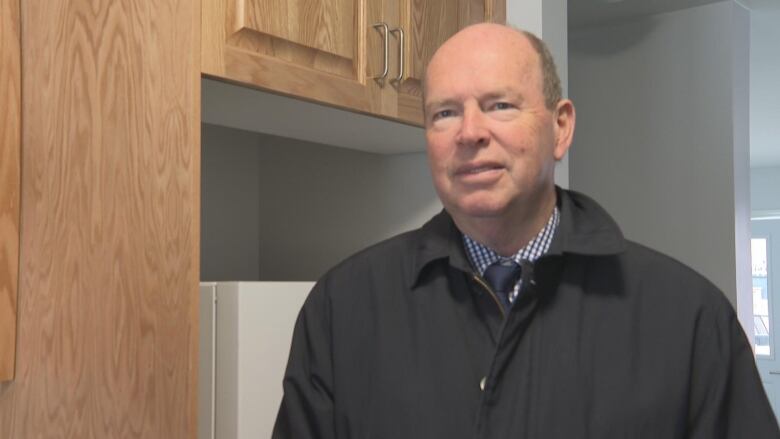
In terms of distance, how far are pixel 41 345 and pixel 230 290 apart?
0.37m

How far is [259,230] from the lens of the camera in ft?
8.23

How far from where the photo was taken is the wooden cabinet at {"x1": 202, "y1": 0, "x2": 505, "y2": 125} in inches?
59.3

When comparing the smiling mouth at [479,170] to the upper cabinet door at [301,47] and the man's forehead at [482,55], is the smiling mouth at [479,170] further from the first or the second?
the upper cabinet door at [301,47]

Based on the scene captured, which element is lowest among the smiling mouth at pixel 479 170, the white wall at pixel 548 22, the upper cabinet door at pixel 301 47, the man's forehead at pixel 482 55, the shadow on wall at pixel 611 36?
the smiling mouth at pixel 479 170

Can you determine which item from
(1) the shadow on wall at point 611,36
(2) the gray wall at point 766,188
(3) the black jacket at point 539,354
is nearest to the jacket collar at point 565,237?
(3) the black jacket at point 539,354

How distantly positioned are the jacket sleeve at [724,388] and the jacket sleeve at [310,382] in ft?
1.56

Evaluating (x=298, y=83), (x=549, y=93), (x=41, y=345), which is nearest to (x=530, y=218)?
(x=549, y=93)

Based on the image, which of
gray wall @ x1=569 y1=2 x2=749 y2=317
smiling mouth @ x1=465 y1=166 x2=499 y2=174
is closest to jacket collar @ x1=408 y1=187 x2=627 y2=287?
smiling mouth @ x1=465 y1=166 x2=499 y2=174

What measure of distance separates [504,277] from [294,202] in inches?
52.1

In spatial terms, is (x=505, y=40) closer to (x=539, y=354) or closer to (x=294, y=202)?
(x=539, y=354)

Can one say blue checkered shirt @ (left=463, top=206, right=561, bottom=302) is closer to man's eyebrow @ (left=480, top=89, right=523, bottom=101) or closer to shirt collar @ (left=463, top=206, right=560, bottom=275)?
shirt collar @ (left=463, top=206, right=560, bottom=275)

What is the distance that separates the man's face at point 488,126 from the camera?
1153 millimetres

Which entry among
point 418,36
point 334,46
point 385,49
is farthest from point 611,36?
point 334,46

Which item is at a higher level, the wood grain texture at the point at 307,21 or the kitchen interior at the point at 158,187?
the wood grain texture at the point at 307,21
